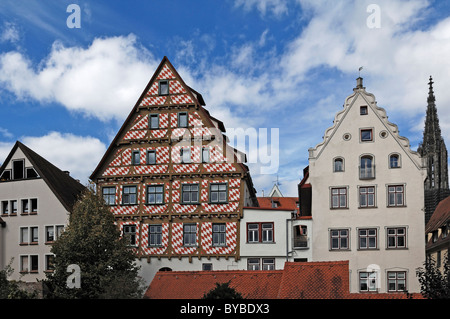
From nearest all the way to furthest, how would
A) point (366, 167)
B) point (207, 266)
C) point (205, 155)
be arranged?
point (366, 167) → point (207, 266) → point (205, 155)

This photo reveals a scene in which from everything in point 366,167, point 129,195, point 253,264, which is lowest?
point 253,264

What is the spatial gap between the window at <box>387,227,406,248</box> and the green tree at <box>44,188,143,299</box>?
58.9 ft

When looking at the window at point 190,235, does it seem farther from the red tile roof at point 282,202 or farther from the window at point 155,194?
the red tile roof at point 282,202

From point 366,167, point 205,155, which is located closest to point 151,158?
point 205,155

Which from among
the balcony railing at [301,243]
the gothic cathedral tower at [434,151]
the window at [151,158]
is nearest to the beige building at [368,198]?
the balcony railing at [301,243]

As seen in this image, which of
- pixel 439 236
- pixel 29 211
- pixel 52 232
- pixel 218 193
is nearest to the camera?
pixel 218 193

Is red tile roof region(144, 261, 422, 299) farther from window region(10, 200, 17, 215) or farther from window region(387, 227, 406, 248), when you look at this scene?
window region(10, 200, 17, 215)

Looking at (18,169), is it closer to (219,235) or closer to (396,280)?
(219,235)

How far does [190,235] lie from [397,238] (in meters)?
15.1

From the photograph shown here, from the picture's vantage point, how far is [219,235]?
136ft

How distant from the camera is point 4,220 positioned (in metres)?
45.7
